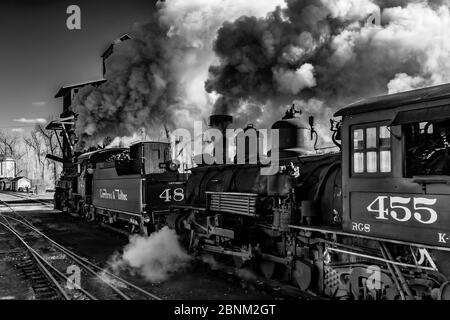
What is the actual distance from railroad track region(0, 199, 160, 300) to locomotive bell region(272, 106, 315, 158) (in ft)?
12.8

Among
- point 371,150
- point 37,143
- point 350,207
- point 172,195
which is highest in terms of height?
point 37,143

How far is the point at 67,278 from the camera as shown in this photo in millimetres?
8219

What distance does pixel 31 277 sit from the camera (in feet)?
28.0

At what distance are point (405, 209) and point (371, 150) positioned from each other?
86 cm

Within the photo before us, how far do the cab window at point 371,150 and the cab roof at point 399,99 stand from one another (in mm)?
245

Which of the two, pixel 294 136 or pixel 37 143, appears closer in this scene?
pixel 294 136

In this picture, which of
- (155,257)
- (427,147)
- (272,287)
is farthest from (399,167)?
(155,257)

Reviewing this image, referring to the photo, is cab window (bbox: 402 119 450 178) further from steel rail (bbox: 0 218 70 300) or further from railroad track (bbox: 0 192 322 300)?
steel rail (bbox: 0 218 70 300)

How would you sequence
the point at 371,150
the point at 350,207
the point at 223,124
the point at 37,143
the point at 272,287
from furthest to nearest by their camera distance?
the point at 37,143 → the point at 223,124 → the point at 272,287 → the point at 350,207 → the point at 371,150

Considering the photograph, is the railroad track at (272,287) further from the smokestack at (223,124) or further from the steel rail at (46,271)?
the steel rail at (46,271)

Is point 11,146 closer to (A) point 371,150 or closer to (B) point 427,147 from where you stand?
(A) point 371,150

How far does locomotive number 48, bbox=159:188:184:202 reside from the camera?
12.5 m
